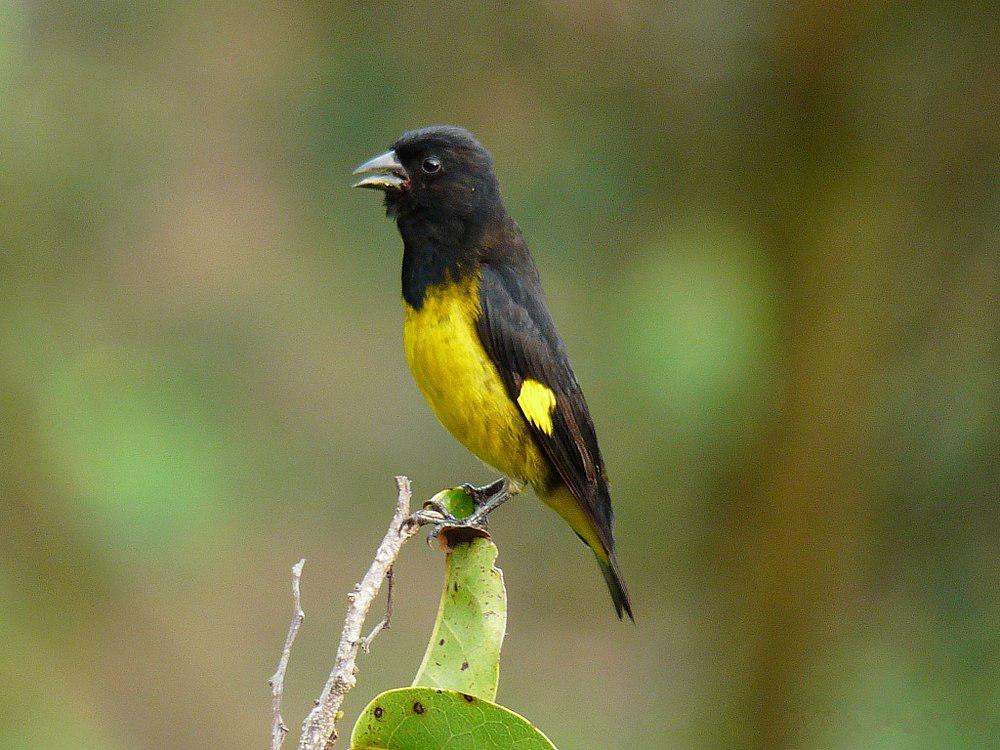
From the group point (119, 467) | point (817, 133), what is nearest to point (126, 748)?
point (119, 467)

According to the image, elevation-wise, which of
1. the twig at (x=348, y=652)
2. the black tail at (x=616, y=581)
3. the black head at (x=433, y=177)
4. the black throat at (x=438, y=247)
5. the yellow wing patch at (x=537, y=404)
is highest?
the black head at (x=433, y=177)

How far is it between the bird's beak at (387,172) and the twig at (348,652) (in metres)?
1.59

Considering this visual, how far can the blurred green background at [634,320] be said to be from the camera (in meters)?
4.60

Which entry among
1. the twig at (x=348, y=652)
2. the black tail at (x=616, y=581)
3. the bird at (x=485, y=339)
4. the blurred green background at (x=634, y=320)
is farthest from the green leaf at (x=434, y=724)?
the blurred green background at (x=634, y=320)

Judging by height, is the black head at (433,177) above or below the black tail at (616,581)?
above

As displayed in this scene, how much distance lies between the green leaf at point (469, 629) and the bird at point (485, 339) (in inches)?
36.7

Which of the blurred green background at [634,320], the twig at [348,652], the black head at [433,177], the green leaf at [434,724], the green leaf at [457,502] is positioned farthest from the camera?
the blurred green background at [634,320]

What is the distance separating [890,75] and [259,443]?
3.23 metres

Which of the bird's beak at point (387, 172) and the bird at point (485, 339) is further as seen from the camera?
the bird's beak at point (387, 172)

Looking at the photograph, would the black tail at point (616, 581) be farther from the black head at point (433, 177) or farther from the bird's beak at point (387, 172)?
the bird's beak at point (387, 172)

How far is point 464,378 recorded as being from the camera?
3.36m

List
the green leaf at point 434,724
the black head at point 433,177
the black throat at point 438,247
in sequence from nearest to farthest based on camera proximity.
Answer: the green leaf at point 434,724
the black throat at point 438,247
the black head at point 433,177

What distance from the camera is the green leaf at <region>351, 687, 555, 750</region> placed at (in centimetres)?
180

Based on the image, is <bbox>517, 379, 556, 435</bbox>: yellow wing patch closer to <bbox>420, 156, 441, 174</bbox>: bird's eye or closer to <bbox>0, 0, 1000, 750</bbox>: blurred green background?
<bbox>420, 156, 441, 174</bbox>: bird's eye
